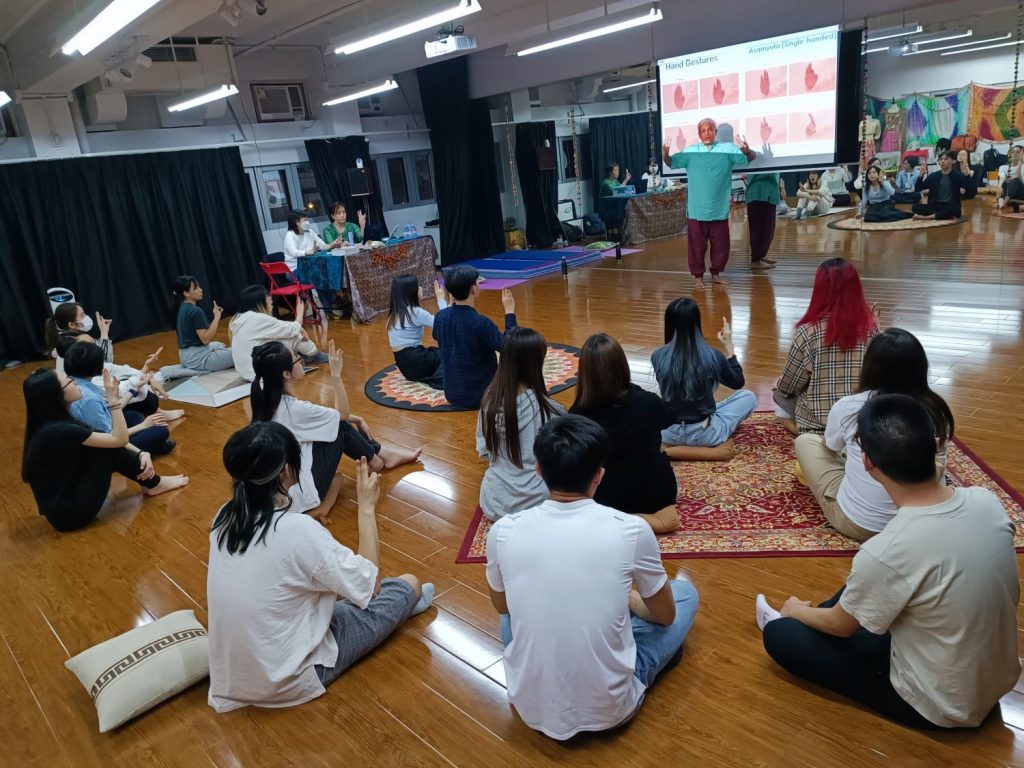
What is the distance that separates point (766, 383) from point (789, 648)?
8.67 ft

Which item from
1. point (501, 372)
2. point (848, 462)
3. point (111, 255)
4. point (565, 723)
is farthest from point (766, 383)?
point (111, 255)

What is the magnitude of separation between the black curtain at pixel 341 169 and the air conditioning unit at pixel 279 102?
510 mm

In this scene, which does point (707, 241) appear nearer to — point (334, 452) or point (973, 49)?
point (973, 49)

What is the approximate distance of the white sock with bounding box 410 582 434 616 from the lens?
246 cm

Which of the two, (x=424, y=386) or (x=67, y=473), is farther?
(x=424, y=386)

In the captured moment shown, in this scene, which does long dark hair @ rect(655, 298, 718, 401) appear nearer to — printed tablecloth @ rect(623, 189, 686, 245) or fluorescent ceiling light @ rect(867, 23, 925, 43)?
fluorescent ceiling light @ rect(867, 23, 925, 43)

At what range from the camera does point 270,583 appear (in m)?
1.88

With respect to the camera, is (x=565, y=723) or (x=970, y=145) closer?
(x=565, y=723)

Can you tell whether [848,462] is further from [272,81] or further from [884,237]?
[272,81]

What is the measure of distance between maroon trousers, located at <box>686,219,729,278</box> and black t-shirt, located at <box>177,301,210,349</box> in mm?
4952

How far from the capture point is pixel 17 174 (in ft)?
24.3

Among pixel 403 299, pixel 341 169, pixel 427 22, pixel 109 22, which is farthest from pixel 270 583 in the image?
pixel 341 169

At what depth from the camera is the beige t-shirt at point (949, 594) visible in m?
1.51

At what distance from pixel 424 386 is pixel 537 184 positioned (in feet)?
22.4
